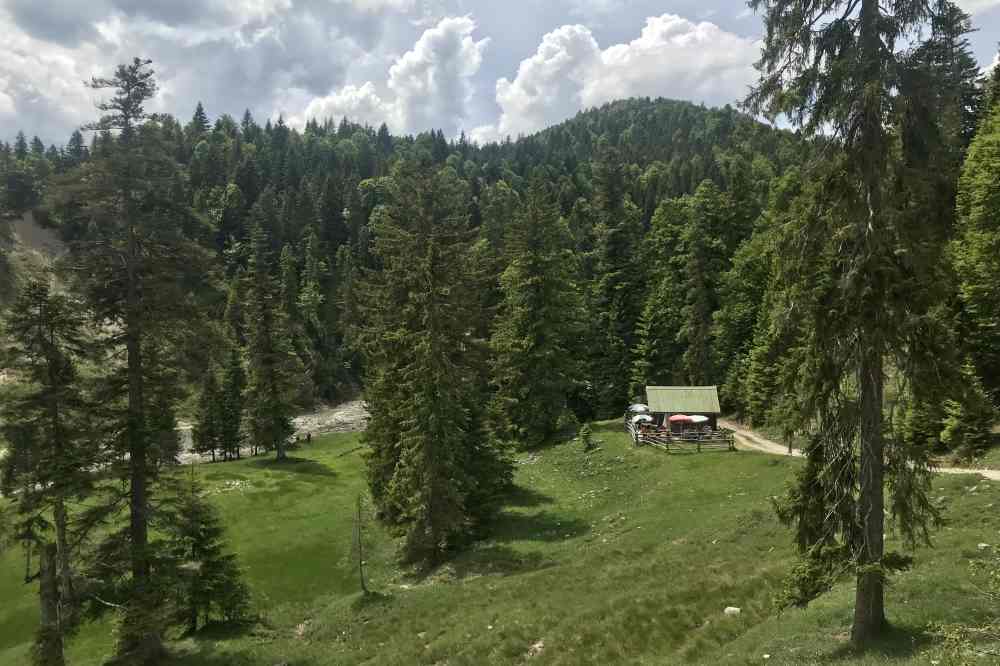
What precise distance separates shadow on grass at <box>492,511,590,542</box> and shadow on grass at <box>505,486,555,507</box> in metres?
1.83

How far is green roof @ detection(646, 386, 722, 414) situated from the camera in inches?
1711

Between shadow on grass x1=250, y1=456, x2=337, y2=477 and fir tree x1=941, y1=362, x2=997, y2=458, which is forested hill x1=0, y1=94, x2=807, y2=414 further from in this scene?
fir tree x1=941, y1=362, x2=997, y2=458

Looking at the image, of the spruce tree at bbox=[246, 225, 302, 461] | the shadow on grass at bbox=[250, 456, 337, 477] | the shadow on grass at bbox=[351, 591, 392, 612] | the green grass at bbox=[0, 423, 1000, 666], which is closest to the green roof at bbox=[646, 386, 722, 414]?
the green grass at bbox=[0, 423, 1000, 666]

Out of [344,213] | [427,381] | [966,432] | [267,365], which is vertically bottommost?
[966,432]

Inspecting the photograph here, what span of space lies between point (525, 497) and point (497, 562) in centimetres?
974

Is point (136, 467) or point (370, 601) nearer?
point (136, 467)

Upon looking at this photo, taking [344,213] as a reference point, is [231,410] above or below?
below

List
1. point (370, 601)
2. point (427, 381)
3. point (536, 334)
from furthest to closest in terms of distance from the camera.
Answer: point (536, 334) → point (427, 381) → point (370, 601)

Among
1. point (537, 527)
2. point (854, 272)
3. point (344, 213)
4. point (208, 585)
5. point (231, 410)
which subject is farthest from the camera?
point (344, 213)

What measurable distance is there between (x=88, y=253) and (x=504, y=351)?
34.4 meters

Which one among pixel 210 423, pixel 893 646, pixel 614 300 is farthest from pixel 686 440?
pixel 210 423

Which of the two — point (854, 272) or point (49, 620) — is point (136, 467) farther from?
point (854, 272)

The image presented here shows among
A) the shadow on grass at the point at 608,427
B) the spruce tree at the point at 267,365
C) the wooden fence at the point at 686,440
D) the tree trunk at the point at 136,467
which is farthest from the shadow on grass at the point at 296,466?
the tree trunk at the point at 136,467

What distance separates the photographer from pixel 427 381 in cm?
2905
